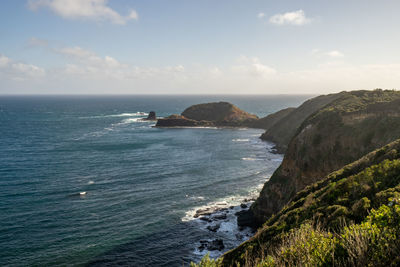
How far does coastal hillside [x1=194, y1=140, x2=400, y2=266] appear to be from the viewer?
1155cm

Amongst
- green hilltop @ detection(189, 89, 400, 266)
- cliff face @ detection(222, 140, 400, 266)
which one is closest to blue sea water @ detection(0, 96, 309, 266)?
green hilltop @ detection(189, 89, 400, 266)

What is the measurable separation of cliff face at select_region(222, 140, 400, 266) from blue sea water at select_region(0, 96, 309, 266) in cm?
1202

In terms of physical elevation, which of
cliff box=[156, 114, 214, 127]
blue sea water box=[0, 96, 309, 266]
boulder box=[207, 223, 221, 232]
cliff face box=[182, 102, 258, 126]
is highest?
cliff face box=[182, 102, 258, 126]

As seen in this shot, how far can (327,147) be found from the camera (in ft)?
148

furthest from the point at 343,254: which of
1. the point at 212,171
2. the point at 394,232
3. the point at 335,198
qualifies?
the point at 212,171

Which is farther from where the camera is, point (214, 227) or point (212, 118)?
point (212, 118)

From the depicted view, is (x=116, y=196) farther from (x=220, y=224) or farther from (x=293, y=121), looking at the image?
(x=293, y=121)

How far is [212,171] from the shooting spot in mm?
A: 67125

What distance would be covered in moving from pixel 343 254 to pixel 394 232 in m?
2.19

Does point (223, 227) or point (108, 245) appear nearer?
point (108, 245)

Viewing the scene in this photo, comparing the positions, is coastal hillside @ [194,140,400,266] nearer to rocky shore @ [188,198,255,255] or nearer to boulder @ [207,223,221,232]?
rocky shore @ [188,198,255,255]

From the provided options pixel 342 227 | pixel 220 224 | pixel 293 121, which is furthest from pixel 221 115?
pixel 342 227

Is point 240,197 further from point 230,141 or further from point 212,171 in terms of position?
point 230,141

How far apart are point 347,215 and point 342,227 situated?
2.15m
